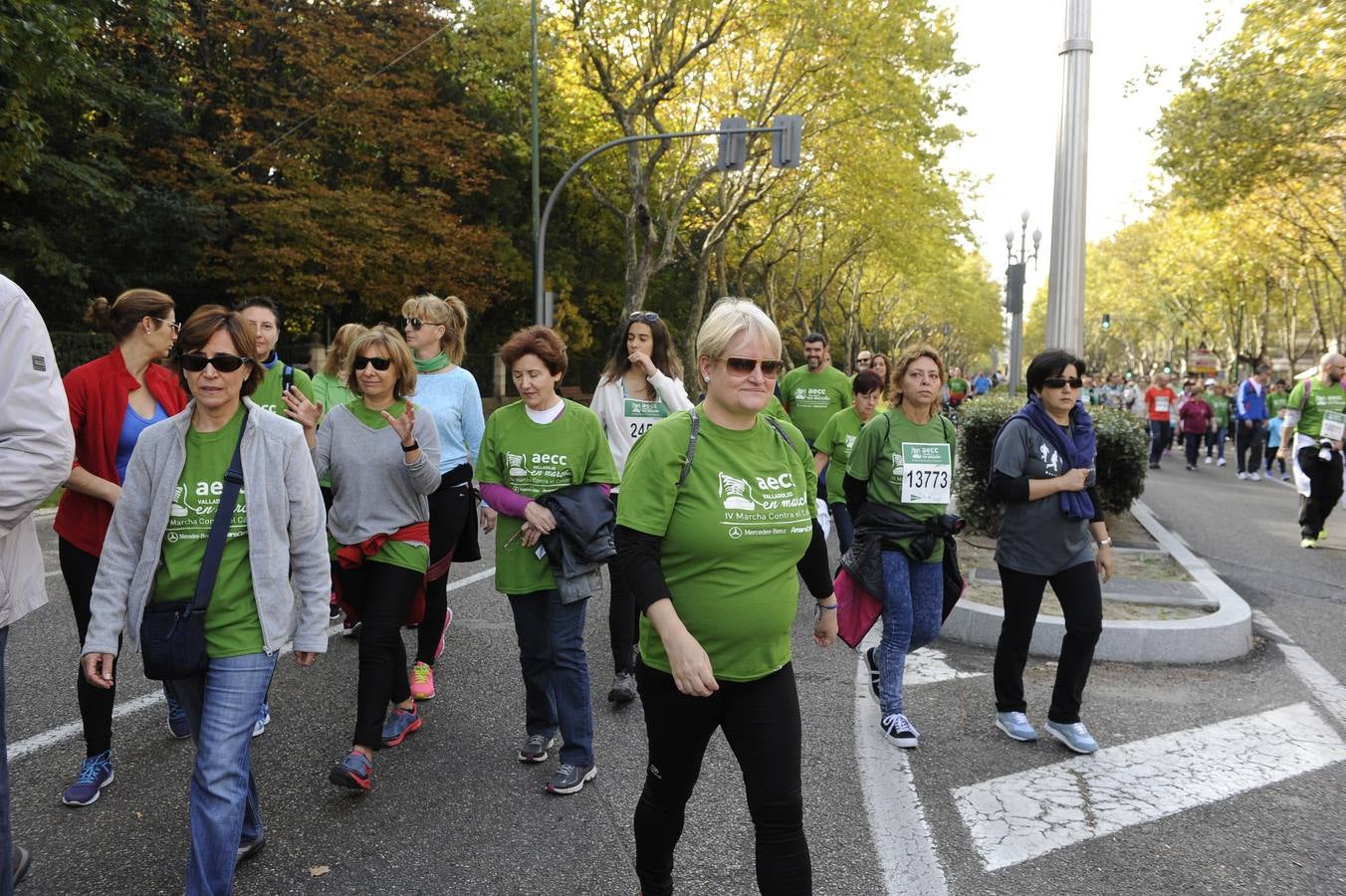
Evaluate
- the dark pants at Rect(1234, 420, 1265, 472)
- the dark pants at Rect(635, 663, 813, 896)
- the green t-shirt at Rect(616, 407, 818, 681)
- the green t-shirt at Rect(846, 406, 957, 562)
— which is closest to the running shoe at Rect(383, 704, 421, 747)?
the dark pants at Rect(635, 663, 813, 896)

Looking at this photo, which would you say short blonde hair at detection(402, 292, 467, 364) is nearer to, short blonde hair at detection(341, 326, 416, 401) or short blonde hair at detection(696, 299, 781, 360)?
short blonde hair at detection(341, 326, 416, 401)

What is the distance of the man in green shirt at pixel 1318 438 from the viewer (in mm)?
9234

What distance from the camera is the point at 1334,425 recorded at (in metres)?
9.18

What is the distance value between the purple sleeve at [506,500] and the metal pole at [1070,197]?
603 cm

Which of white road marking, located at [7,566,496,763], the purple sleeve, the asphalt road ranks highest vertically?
the purple sleeve

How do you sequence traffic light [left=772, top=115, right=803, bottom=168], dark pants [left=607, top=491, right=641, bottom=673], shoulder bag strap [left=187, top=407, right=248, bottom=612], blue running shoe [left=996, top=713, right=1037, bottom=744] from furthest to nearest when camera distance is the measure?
traffic light [left=772, top=115, right=803, bottom=168] < dark pants [left=607, top=491, right=641, bottom=673] < blue running shoe [left=996, top=713, right=1037, bottom=744] < shoulder bag strap [left=187, top=407, right=248, bottom=612]

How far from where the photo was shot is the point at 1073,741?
4.32 metres

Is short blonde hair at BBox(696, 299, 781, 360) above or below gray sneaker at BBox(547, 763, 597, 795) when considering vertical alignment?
above

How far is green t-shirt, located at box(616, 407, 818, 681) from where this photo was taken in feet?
8.45

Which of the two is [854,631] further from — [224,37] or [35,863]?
[224,37]

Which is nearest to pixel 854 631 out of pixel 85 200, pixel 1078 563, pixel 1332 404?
pixel 1078 563

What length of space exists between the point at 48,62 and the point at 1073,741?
13.4m

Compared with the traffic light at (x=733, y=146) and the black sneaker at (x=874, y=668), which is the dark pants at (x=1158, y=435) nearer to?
the traffic light at (x=733, y=146)

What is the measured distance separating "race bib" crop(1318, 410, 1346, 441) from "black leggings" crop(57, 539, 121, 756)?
391 inches
